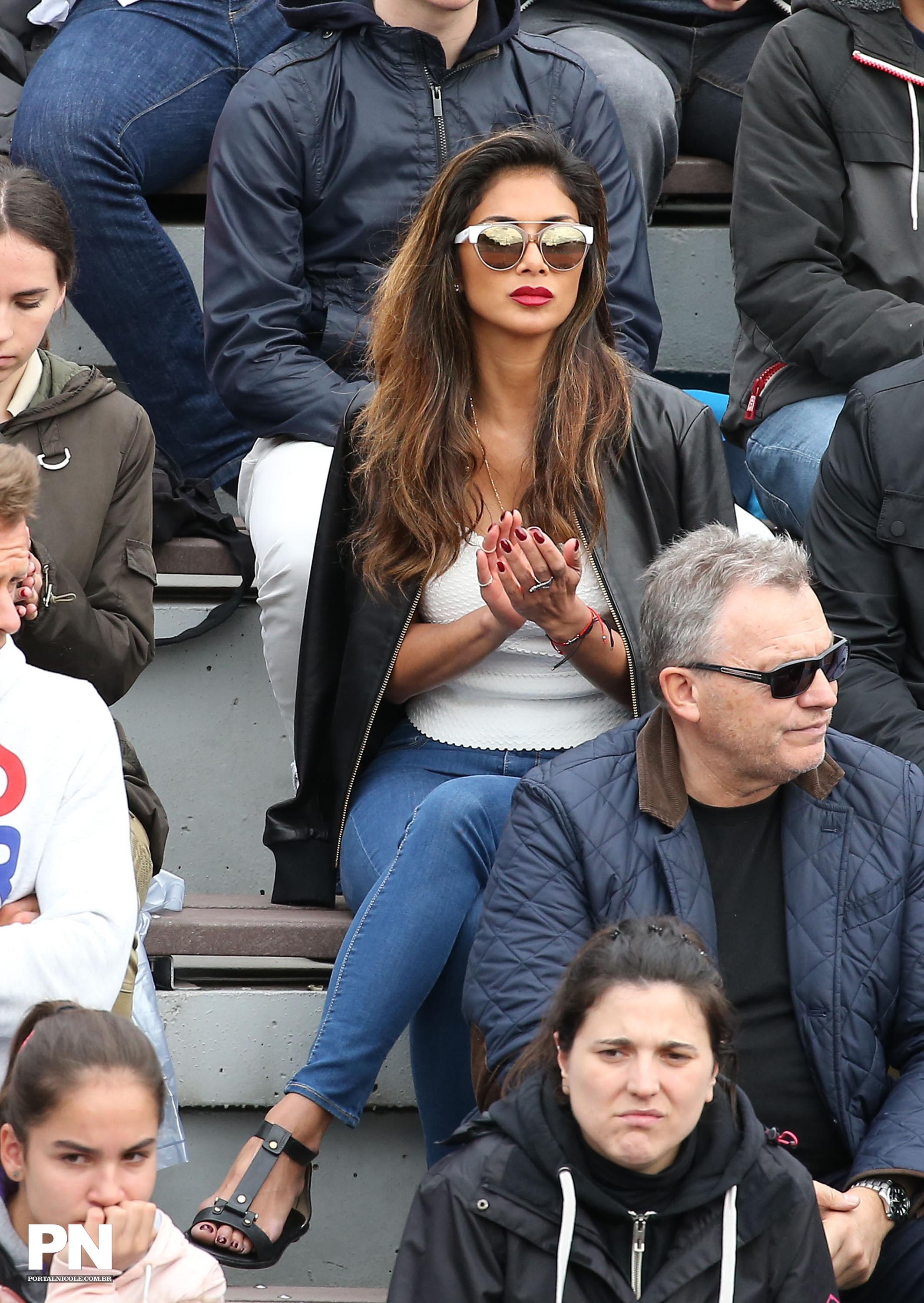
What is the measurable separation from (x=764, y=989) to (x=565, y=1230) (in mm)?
537

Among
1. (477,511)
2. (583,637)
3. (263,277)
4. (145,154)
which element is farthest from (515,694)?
(145,154)

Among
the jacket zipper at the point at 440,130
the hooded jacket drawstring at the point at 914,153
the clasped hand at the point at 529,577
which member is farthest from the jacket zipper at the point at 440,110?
the clasped hand at the point at 529,577

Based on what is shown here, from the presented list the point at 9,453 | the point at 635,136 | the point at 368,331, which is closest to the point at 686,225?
the point at 635,136

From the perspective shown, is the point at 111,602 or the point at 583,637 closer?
the point at 583,637

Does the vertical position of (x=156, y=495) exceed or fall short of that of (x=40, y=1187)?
it falls short

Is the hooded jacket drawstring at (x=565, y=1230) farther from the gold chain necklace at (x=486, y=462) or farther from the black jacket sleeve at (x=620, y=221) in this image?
the black jacket sleeve at (x=620, y=221)

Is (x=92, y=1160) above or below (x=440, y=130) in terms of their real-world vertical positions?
below

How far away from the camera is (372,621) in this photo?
9.26 feet

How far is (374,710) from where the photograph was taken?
281cm

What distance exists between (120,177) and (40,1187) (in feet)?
7.98

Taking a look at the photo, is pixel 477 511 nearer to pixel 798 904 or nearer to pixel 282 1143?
pixel 798 904

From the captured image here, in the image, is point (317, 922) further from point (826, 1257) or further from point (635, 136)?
point (635, 136)

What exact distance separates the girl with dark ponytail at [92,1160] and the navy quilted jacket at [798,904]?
507 mm

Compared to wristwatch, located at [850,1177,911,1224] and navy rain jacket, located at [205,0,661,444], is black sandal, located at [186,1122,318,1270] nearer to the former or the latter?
wristwatch, located at [850,1177,911,1224]
